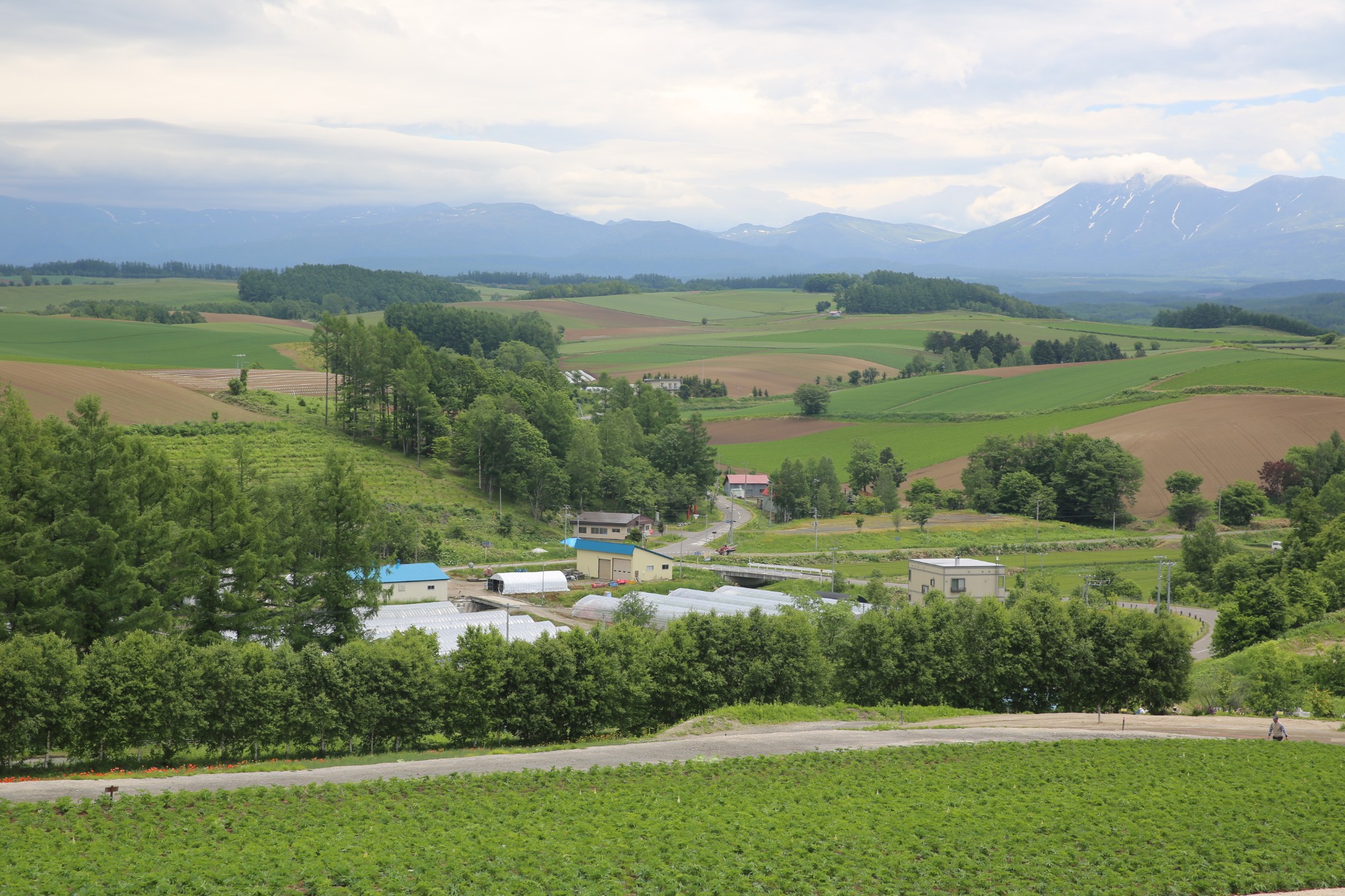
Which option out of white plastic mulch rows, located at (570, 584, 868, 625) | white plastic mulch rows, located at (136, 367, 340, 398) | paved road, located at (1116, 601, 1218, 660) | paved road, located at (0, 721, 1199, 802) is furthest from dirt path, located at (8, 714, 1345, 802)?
white plastic mulch rows, located at (136, 367, 340, 398)

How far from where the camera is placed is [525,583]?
6369cm

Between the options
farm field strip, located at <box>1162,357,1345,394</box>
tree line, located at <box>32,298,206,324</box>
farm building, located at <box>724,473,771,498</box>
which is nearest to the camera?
farm building, located at <box>724,473,771,498</box>

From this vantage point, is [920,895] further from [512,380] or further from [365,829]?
[512,380]

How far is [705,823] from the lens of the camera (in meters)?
22.3

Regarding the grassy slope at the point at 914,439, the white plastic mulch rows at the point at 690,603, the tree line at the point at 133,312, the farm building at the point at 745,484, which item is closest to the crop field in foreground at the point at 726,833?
the white plastic mulch rows at the point at 690,603

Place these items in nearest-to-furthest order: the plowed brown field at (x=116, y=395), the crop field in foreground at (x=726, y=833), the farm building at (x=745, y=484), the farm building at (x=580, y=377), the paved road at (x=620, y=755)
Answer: the crop field in foreground at (x=726, y=833)
the paved road at (x=620, y=755)
the plowed brown field at (x=116, y=395)
the farm building at (x=745, y=484)
the farm building at (x=580, y=377)

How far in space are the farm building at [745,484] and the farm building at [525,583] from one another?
39.2 metres

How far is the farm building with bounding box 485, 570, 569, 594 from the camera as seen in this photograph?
63281mm

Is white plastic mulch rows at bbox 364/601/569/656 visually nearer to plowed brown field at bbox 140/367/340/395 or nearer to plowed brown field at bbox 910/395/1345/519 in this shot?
plowed brown field at bbox 140/367/340/395

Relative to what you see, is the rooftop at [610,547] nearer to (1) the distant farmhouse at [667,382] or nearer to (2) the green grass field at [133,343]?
(2) the green grass field at [133,343]

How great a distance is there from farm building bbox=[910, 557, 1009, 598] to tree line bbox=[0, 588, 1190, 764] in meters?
17.3

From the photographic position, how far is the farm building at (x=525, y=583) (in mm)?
63281

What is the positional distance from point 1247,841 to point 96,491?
114 ft

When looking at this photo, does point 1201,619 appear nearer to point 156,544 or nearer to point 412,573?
point 412,573
